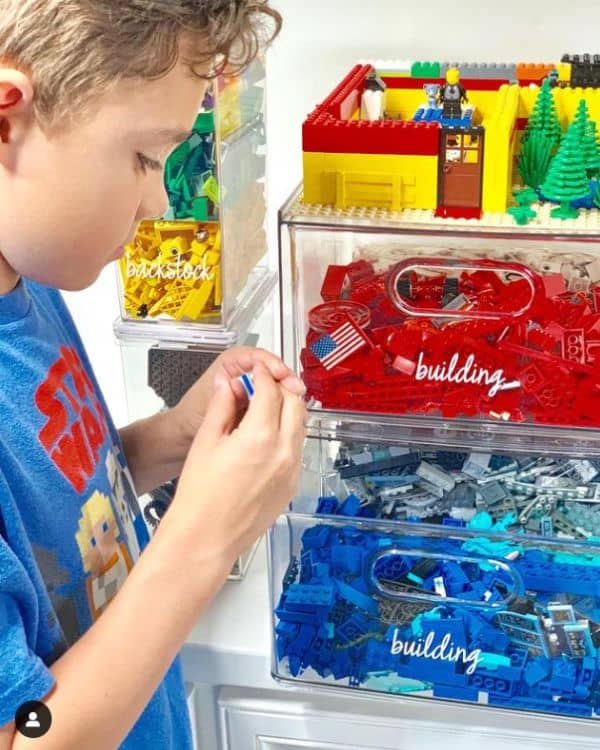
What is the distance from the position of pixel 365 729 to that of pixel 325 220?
470 millimetres

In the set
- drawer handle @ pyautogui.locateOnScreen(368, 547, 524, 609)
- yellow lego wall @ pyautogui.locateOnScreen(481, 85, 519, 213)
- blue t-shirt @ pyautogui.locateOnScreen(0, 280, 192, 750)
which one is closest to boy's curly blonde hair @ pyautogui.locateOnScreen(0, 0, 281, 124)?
blue t-shirt @ pyautogui.locateOnScreen(0, 280, 192, 750)

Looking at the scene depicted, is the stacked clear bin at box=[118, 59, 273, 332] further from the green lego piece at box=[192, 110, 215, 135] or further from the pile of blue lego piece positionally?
the pile of blue lego piece

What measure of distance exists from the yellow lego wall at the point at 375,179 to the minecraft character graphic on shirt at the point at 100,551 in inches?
11.5

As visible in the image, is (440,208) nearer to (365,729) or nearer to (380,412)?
(380,412)

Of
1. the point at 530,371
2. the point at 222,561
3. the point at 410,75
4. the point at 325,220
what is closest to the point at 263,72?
the point at 410,75

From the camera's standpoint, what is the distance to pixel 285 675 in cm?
91

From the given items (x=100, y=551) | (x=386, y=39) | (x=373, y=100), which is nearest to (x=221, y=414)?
(x=100, y=551)

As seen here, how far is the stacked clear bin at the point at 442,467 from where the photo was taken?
801 mm

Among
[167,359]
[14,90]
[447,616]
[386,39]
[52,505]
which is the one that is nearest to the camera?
[14,90]

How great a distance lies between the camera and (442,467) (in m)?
0.89

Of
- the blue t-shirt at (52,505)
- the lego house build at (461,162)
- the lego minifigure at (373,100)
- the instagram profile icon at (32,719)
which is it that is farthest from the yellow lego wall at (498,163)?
the instagram profile icon at (32,719)

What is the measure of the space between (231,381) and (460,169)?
24 cm

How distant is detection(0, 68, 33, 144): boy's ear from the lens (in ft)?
1.75

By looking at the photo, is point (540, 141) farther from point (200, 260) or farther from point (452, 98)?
point (200, 260)
